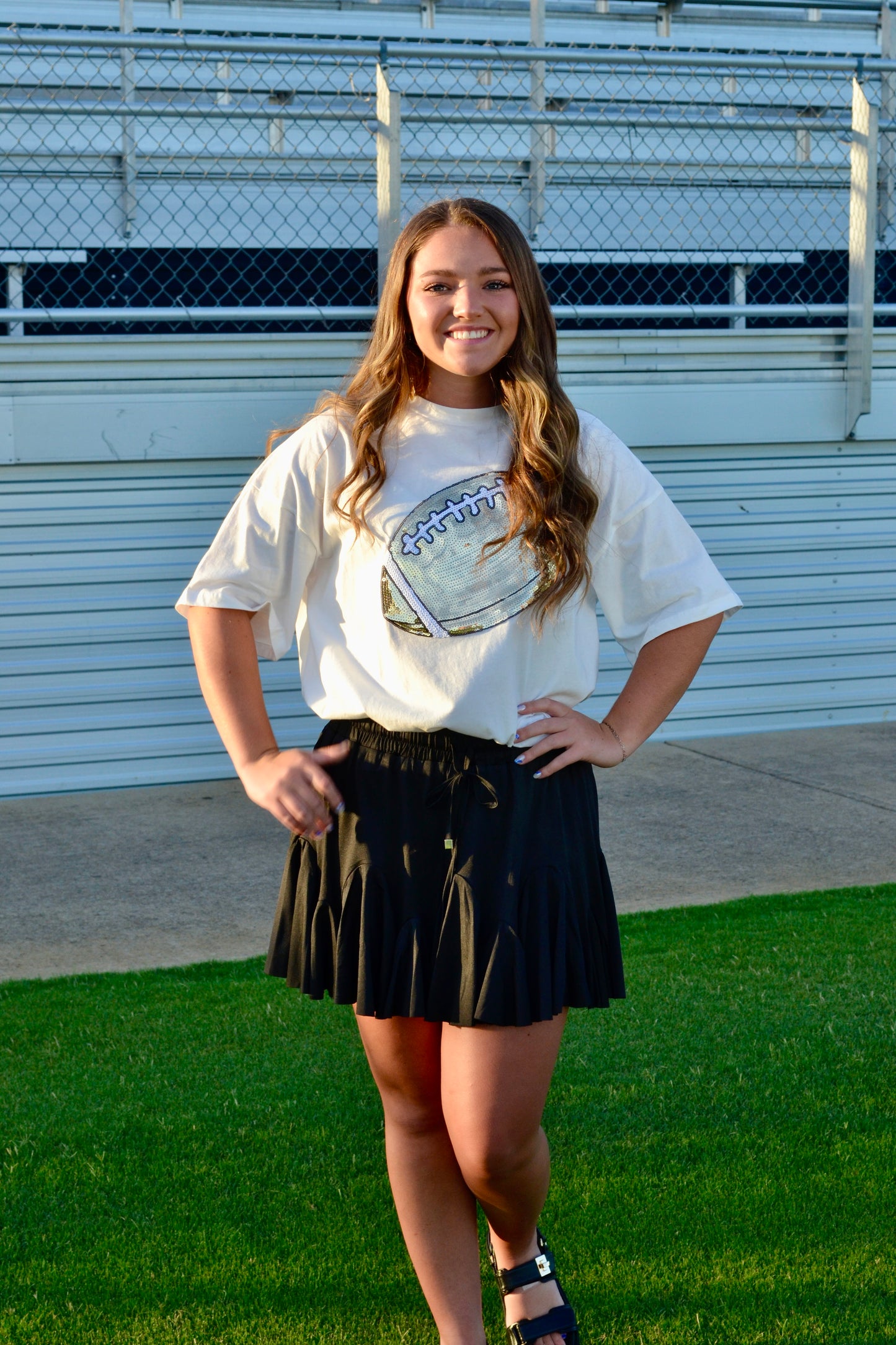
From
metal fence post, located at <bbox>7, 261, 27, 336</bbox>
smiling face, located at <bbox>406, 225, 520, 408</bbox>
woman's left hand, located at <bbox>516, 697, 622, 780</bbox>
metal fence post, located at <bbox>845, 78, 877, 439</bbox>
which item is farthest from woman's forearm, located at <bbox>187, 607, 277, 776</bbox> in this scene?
metal fence post, located at <bbox>845, 78, 877, 439</bbox>

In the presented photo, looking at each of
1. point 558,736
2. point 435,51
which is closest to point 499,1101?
point 558,736

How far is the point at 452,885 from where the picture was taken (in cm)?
209

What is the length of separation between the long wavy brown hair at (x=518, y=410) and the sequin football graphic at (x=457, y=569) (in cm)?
2

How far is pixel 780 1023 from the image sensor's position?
3775 mm

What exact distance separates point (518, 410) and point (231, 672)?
1.88 ft

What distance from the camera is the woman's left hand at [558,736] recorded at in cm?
210

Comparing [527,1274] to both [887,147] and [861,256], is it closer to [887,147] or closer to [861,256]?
[861,256]

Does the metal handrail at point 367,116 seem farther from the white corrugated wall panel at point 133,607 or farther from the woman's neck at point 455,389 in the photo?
the woman's neck at point 455,389

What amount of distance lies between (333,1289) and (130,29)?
20.1 ft

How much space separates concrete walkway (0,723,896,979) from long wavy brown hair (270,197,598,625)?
2574 millimetres

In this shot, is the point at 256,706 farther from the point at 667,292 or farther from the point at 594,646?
the point at 667,292

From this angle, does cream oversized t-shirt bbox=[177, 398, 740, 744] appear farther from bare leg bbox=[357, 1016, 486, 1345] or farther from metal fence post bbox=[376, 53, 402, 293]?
metal fence post bbox=[376, 53, 402, 293]

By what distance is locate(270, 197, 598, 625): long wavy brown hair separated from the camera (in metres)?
2.06

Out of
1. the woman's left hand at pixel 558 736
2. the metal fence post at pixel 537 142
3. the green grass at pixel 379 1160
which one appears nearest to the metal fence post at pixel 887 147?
the metal fence post at pixel 537 142
